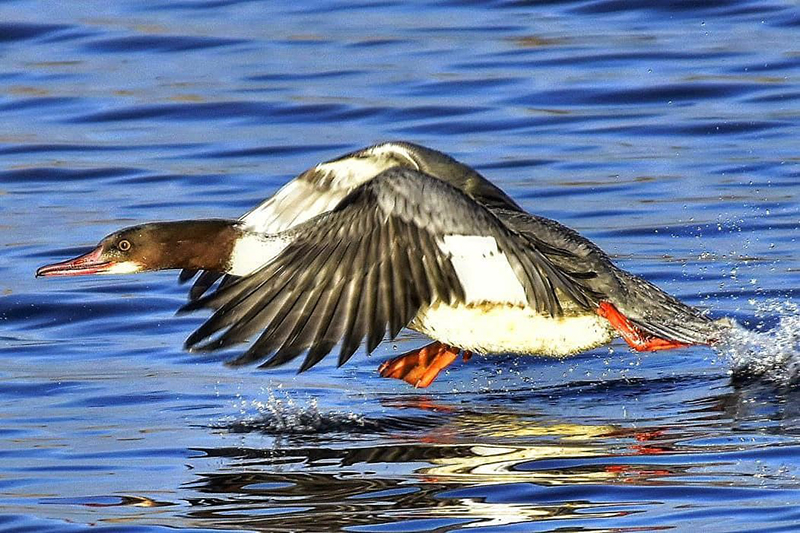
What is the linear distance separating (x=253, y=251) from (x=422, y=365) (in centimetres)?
88

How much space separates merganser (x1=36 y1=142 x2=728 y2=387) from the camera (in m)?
5.76

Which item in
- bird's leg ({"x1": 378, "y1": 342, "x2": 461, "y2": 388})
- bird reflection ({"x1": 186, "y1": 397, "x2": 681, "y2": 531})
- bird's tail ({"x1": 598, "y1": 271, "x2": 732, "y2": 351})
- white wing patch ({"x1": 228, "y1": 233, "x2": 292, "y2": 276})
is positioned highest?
white wing patch ({"x1": 228, "y1": 233, "x2": 292, "y2": 276})

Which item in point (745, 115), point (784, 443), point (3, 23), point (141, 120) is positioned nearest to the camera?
point (784, 443)

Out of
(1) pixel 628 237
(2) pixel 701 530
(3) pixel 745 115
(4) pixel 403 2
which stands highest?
(4) pixel 403 2

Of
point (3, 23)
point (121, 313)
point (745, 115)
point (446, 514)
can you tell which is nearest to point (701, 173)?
point (745, 115)

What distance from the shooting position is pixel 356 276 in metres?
5.87

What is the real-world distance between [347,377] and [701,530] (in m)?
2.65

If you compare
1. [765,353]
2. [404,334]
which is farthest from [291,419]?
[765,353]

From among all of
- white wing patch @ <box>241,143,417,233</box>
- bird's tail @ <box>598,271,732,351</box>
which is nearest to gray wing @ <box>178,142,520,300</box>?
white wing patch @ <box>241,143,417,233</box>

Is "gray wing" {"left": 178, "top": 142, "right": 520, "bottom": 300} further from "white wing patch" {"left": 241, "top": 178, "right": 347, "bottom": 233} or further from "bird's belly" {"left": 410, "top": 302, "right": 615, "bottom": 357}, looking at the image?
"bird's belly" {"left": 410, "top": 302, "right": 615, "bottom": 357}

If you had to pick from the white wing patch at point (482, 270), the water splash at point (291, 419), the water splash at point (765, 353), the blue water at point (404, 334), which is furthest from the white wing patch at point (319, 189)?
the water splash at point (765, 353)

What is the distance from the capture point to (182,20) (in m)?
15.1

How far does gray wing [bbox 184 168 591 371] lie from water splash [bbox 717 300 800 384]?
1.28 m

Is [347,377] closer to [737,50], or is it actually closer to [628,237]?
[628,237]
